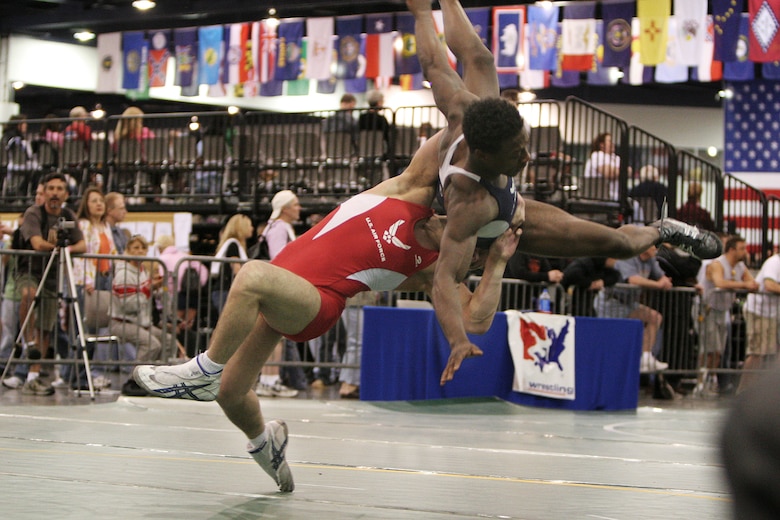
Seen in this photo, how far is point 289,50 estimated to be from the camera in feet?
72.7

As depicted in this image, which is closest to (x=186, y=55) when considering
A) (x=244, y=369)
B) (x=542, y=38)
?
(x=542, y=38)

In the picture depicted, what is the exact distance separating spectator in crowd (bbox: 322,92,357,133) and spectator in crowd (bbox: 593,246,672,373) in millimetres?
4391

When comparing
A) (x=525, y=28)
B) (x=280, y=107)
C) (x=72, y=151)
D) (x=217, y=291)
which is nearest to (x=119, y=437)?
(x=217, y=291)

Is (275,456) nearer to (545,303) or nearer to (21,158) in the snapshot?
(545,303)

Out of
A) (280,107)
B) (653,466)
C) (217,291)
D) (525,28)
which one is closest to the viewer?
(653,466)

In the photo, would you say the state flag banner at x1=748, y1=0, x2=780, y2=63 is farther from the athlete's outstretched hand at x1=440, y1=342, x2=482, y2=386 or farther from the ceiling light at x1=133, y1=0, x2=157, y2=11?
the athlete's outstretched hand at x1=440, y1=342, x2=482, y2=386

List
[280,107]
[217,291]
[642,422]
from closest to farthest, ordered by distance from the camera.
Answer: [642,422]
[217,291]
[280,107]

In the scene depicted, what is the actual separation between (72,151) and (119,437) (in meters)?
11.4

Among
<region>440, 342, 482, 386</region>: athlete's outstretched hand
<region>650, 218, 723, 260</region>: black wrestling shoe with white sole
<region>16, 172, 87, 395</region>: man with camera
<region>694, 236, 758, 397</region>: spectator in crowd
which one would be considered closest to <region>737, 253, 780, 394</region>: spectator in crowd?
<region>694, 236, 758, 397</region>: spectator in crowd

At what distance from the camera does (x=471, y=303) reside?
5309mm

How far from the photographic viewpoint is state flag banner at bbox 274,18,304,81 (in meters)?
22.1

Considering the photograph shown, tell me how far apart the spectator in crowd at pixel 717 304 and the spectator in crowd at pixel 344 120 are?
5165mm

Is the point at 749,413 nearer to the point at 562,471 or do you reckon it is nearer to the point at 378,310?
the point at 562,471

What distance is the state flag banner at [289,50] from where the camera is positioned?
2209 centimetres
